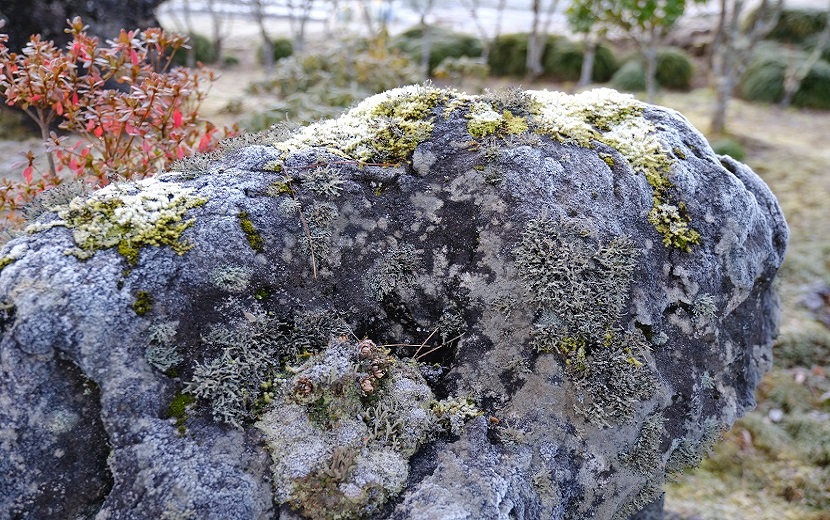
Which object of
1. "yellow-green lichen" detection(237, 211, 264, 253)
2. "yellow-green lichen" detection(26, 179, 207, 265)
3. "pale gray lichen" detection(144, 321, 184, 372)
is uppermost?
"yellow-green lichen" detection(26, 179, 207, 265)

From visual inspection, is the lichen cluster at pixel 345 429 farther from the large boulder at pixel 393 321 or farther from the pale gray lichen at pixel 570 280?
the pale gray lichen at pixel 570 280

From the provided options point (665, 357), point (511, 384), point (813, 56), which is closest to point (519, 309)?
point (511, 384)

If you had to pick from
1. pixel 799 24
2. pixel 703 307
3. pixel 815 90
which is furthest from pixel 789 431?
pixel 799 24

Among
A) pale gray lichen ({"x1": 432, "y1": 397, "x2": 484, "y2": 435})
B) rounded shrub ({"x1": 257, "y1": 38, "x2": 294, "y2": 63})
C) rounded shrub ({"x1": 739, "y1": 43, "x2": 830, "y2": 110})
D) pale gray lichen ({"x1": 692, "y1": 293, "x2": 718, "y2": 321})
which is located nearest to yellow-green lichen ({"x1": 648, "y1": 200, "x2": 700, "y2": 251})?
pale gray lichen ({"x1": 692, "y1": 293, "x2": 718, "y2": 321})

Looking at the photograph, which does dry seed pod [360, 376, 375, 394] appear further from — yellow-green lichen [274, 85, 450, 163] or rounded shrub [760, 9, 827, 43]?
rounded shrub [760, 9, 827, 43]

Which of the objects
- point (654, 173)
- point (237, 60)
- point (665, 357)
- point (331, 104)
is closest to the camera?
point (665, 357)

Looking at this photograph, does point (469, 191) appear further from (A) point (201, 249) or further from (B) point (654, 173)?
(A) point (201, 249)
